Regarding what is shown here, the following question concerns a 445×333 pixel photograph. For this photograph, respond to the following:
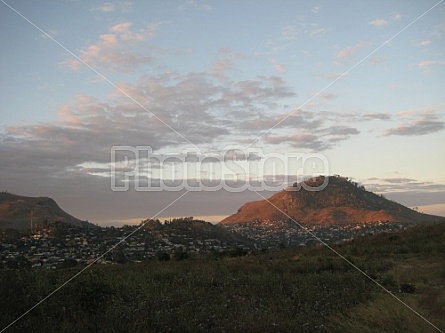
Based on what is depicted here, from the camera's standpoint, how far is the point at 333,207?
301 feet

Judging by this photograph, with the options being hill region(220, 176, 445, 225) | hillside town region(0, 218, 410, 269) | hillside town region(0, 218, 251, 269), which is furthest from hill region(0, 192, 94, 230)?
hill region(220, 176, 445, 225)

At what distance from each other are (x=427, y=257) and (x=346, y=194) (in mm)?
81170

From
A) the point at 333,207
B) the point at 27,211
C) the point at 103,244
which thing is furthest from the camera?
the point at 333,207

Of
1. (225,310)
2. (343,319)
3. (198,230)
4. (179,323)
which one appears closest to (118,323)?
(179,323)

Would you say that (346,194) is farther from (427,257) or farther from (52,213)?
(427,257)

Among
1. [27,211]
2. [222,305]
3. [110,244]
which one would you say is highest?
[222,305]

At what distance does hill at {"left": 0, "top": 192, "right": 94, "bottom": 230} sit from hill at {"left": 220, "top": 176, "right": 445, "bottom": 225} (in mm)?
49731

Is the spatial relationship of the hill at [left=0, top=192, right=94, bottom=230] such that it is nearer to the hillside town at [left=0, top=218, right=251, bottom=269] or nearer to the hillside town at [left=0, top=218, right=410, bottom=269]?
the hillside town at [left=0, top=218, right=410, bottom=269]

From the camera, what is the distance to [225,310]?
756cm

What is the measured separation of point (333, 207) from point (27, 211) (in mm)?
67449

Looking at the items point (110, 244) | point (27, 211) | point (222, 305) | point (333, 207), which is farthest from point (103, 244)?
point (333, 207)

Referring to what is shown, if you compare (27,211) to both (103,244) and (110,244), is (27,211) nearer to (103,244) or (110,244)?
(103,244)

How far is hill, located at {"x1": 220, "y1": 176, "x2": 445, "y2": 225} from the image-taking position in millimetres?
82625

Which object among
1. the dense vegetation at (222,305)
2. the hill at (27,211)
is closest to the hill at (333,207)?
the hill at (27,211)
